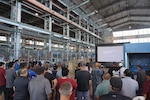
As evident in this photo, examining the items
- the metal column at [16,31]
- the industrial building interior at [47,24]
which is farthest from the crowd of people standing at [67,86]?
the industrial building interior at [47,24]

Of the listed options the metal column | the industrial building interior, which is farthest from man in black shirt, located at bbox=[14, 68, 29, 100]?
the metal column

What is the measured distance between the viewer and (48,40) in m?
7.79

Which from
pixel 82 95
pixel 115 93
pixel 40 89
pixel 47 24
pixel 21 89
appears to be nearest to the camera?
pixel 115 93

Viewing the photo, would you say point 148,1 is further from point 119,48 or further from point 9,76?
point 9,76

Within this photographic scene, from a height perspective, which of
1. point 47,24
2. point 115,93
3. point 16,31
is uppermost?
point 47,24

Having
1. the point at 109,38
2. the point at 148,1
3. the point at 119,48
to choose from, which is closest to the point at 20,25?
the point at 119,48

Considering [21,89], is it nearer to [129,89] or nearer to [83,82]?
[83,82]

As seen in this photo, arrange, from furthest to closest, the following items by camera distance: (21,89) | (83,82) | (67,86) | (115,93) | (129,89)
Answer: (83,82)
(129,89)
(21,89)
(67,86)
(115,93)

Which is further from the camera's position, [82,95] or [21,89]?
[82,95]

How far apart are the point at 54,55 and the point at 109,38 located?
1340cm

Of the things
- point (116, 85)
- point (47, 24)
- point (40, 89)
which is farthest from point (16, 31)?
point (116, 85)

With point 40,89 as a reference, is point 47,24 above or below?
above

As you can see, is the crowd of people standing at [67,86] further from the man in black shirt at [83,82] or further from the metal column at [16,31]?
the metal column at [16,31]

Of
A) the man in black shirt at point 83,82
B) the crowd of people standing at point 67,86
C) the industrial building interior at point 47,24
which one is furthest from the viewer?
the industrial building interior at point 47,24
